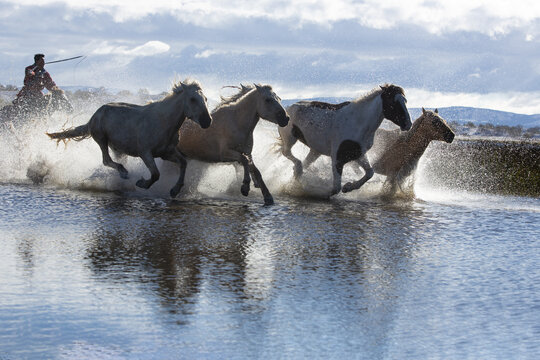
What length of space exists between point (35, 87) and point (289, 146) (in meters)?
6.31

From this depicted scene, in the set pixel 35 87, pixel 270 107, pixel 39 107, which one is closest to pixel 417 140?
pixel 270 107

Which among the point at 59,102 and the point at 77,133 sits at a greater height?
the point at 59,102

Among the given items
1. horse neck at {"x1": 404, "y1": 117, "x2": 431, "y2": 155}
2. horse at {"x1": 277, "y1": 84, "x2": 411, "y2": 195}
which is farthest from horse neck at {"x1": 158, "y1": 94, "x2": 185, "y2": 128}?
horse neck at {"x1": 404, "y1": 117, "x2": 431, "y2": 155}

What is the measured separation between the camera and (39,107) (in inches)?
779

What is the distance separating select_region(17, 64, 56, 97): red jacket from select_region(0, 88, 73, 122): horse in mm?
175

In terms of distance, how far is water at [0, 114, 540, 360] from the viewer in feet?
20.3

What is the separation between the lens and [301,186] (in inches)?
642

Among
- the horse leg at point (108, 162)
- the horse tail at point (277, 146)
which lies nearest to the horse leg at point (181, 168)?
the horse leg at point (108, 162)

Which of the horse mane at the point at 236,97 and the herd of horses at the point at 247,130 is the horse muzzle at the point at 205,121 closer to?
the herd of horses at the point at 247,130

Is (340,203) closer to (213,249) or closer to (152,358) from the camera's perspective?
(213,249)

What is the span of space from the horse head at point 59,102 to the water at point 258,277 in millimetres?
4883

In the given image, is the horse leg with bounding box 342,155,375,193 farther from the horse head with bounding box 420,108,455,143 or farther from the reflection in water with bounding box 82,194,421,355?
the horse head with bounding box 420,108,455,143

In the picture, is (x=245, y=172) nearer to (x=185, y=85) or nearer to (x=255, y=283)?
(x=185, y=85)

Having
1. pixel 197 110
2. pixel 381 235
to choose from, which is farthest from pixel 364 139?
pixel 381 235
